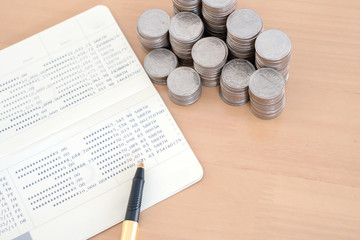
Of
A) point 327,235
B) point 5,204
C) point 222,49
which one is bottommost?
point 327,235

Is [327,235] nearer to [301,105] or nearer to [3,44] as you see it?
[301,105]

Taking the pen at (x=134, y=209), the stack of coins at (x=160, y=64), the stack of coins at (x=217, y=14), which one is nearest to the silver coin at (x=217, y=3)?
the stack of coins at (x=217, y=14)

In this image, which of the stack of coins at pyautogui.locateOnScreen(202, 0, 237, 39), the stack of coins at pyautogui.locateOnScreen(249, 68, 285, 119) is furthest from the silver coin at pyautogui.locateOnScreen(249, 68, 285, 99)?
the stack of coins at pyautogui.locateOnScreen(202, 0, 237, 39)

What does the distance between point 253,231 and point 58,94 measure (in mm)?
397

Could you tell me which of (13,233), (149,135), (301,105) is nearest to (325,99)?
(301,105)

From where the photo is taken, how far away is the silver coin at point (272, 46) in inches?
23.0

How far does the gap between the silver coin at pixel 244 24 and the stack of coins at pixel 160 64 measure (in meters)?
0.11

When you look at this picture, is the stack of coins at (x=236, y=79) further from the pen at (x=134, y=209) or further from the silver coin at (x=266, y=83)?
the pen at (x=134, y=209)

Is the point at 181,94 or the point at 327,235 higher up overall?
the point at 181,94

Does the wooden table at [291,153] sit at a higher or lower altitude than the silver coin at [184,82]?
lower

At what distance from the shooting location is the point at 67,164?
0.63 m

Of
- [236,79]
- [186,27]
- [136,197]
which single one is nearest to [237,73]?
[236,79]

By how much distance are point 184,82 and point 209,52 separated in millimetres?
64

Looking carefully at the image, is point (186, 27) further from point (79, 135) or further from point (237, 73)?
→ point (79, 135)
